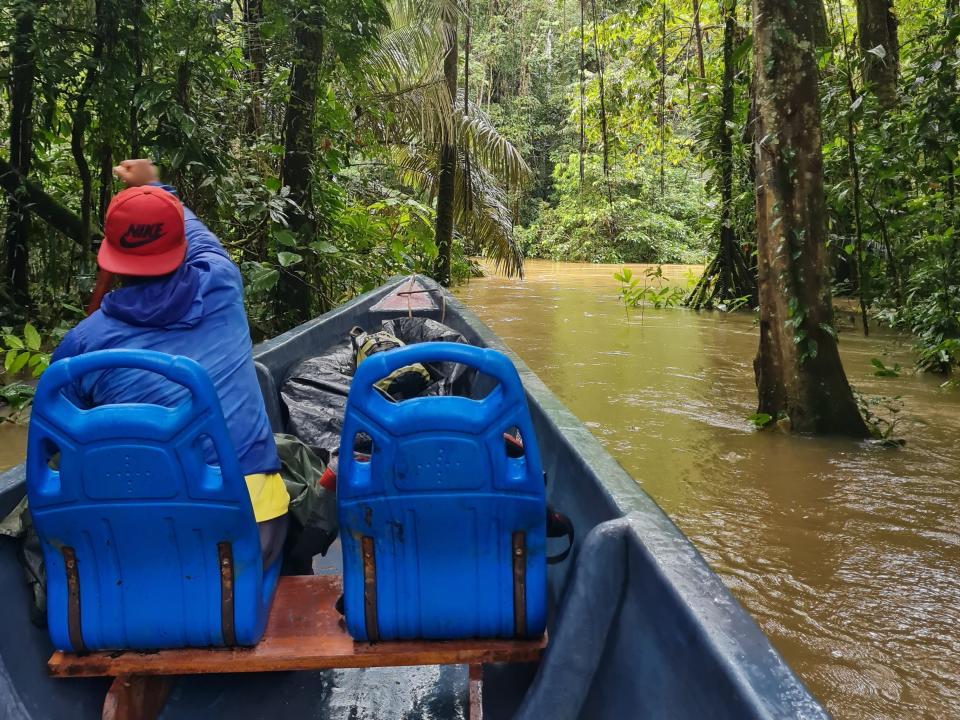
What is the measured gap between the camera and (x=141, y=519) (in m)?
1.70

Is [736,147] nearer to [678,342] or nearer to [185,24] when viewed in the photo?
[678,342]

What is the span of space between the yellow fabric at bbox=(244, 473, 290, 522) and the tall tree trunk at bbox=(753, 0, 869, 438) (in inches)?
153

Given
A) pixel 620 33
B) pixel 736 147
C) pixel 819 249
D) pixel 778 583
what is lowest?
pixel 778 583

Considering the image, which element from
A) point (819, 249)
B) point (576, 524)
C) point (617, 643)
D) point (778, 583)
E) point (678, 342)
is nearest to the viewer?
point (617, 643)

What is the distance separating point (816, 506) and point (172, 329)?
11.8 feet

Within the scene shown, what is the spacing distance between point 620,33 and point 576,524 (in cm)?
1061

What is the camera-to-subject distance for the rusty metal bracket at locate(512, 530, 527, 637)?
70.9 inches

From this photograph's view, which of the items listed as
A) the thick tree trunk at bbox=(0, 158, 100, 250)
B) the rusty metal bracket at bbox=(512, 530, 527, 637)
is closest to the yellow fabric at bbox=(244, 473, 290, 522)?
the rusty metal bracket at bbox=(512, 530, 527, 637)

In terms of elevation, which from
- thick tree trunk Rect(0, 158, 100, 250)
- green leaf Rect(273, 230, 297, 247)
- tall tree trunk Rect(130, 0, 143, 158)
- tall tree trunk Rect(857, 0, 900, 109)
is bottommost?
green leaf Rect(273, 230, 297, 247)

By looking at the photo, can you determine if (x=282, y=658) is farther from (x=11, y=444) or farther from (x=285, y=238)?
(x=285, y=238)

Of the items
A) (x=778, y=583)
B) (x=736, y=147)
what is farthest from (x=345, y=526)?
(x=736, y=147)

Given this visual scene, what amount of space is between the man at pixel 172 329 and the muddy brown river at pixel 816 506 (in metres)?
2.00

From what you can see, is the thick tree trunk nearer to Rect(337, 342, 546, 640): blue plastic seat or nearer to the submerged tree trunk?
Rect(337, 342, 546, 640): blue plastic seat

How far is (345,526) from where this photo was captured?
177 centimetres
